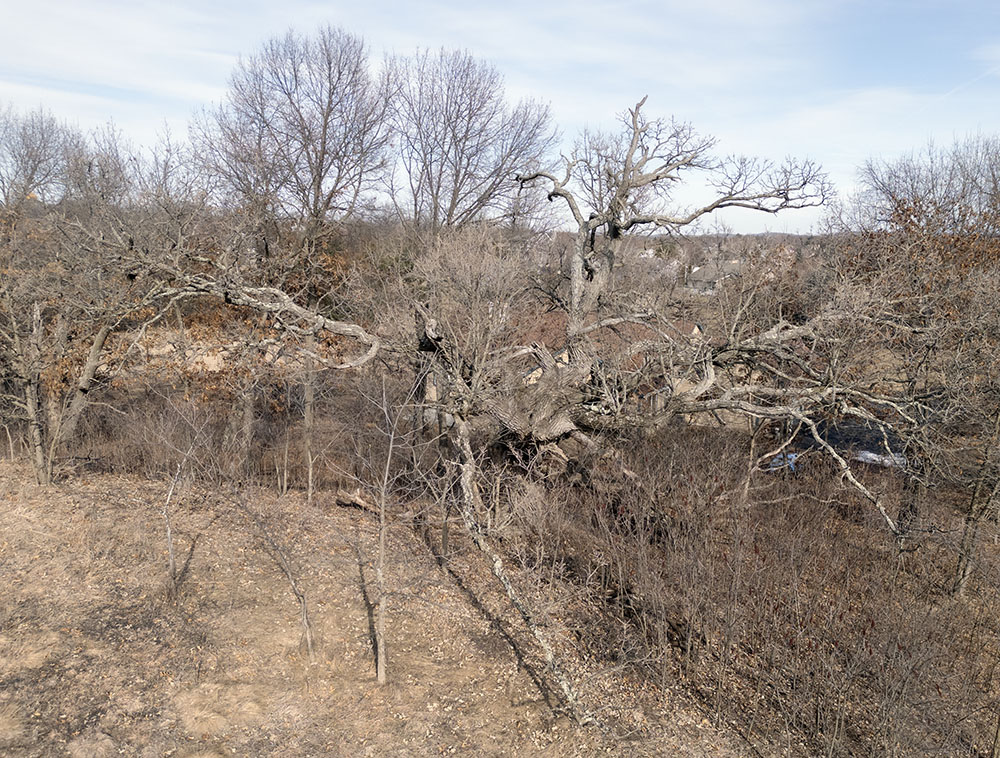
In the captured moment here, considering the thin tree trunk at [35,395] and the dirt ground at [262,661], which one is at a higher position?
the thin tree trunk at [35,395]

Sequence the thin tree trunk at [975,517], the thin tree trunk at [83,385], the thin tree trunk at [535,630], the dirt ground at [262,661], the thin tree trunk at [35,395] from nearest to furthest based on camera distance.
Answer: the dirt ground at [262,661], the thin tree trunk at [535,630], the thin tree trunk at [975,517], the thin tree trunk at [35,395], the thin tree trunk at [83,385]

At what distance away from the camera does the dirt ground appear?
5.57 meters

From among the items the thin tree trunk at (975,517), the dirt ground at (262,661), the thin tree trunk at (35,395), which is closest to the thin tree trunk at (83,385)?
the thin tree trunk at (35,395)

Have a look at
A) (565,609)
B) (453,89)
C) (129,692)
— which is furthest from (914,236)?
(453,89)

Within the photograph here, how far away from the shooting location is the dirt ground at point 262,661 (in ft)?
18.3

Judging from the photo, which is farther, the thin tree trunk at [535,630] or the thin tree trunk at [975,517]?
the thin tree trunk at [975,517]

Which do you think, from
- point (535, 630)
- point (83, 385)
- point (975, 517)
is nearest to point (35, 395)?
point (83, 385)

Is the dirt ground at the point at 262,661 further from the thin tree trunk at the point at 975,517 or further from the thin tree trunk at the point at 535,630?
the thin tree trunk at the point at 975,517

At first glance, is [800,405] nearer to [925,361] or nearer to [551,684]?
[925,361]

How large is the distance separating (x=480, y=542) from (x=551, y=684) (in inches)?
67.2

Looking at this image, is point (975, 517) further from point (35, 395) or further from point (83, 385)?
point (35, 395)

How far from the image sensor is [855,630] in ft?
22.0

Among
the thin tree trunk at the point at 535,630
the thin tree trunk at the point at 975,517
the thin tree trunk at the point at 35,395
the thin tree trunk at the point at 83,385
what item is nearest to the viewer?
the thin tree trunk at the point at 535,630

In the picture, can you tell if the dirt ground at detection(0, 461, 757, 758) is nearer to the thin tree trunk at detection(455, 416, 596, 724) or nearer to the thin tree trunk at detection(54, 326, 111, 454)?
the thin tree trunk at detection(455, 416, 596, 724)
